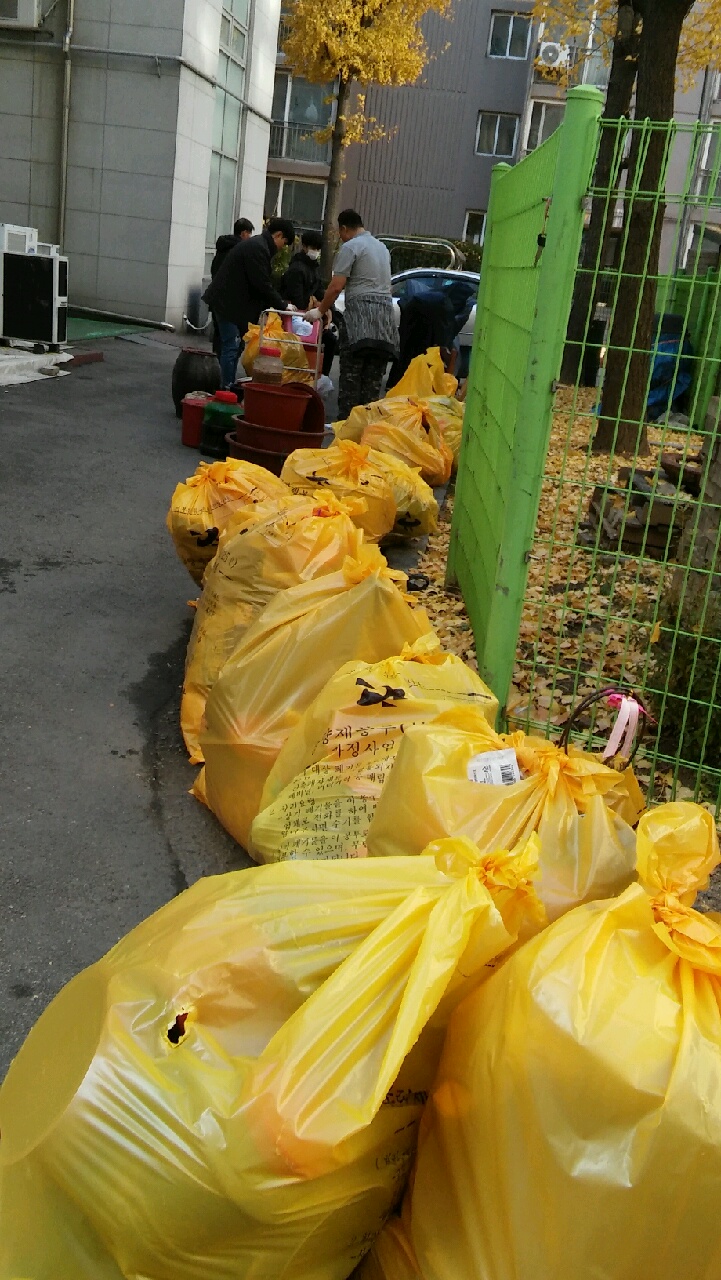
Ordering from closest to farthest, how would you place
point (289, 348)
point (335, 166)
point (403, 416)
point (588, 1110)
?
1. point (588, 1110)
2. point (403, 416)
3. point (289, 348)
4. point (335, 166)

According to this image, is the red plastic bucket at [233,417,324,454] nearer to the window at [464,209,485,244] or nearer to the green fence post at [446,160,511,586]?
the green fence post at [446,160,511,586]

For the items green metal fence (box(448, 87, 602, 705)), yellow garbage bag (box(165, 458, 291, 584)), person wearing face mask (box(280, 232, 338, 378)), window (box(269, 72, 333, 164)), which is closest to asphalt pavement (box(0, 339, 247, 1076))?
yellow garbage bag (box(165, 458, 291, 584))

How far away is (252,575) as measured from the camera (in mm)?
3787

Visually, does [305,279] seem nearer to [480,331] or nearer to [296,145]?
[480,331]

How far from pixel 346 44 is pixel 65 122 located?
28.7 ft

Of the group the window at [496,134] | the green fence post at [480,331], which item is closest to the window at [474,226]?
the window at [496,134]

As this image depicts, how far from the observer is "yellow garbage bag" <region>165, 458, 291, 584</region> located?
461 cm

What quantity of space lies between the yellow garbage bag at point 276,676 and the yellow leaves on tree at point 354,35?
835 inches

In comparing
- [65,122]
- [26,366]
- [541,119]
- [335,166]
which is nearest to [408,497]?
[26,366]

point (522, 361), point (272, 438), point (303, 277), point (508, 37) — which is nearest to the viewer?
point (522, 361)

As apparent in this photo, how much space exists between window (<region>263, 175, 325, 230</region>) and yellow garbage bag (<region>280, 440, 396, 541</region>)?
28.8m

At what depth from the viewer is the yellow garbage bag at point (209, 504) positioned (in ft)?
15.1

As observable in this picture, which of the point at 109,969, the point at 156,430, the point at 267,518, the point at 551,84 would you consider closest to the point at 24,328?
the point at 156,430

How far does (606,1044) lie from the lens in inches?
56.0
